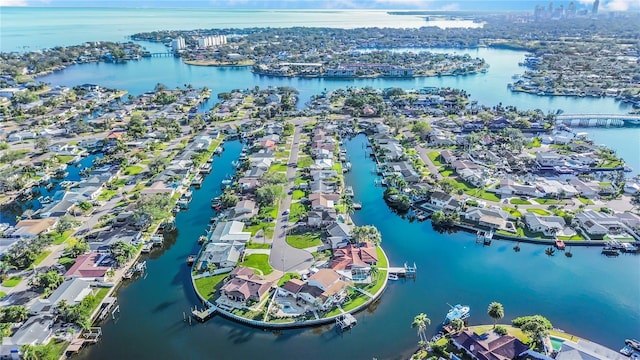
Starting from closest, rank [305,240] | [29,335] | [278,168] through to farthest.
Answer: [29,335]
[305,240]
[278,168]

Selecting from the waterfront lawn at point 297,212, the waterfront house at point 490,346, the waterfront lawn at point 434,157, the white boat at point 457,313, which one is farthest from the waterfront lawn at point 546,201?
the waterfront lawn at point 297,212

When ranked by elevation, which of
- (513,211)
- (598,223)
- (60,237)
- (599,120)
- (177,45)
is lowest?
(60,237)

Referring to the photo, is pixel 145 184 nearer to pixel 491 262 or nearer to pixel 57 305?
pixel 57 305

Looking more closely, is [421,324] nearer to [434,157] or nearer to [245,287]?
[245,287]

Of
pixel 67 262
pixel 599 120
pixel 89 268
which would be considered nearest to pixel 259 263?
pixel 89 268

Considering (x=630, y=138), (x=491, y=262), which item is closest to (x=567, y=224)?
(x=491, y=262)

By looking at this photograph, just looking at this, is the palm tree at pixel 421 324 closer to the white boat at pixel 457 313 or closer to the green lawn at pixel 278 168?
the white boat at pixel 457 313

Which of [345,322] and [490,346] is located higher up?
[490,346]

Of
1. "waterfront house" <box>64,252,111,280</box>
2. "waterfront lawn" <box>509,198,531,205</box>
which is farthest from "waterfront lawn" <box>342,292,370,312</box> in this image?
"waterfront lawn" <box>509,198,531,205</box>
